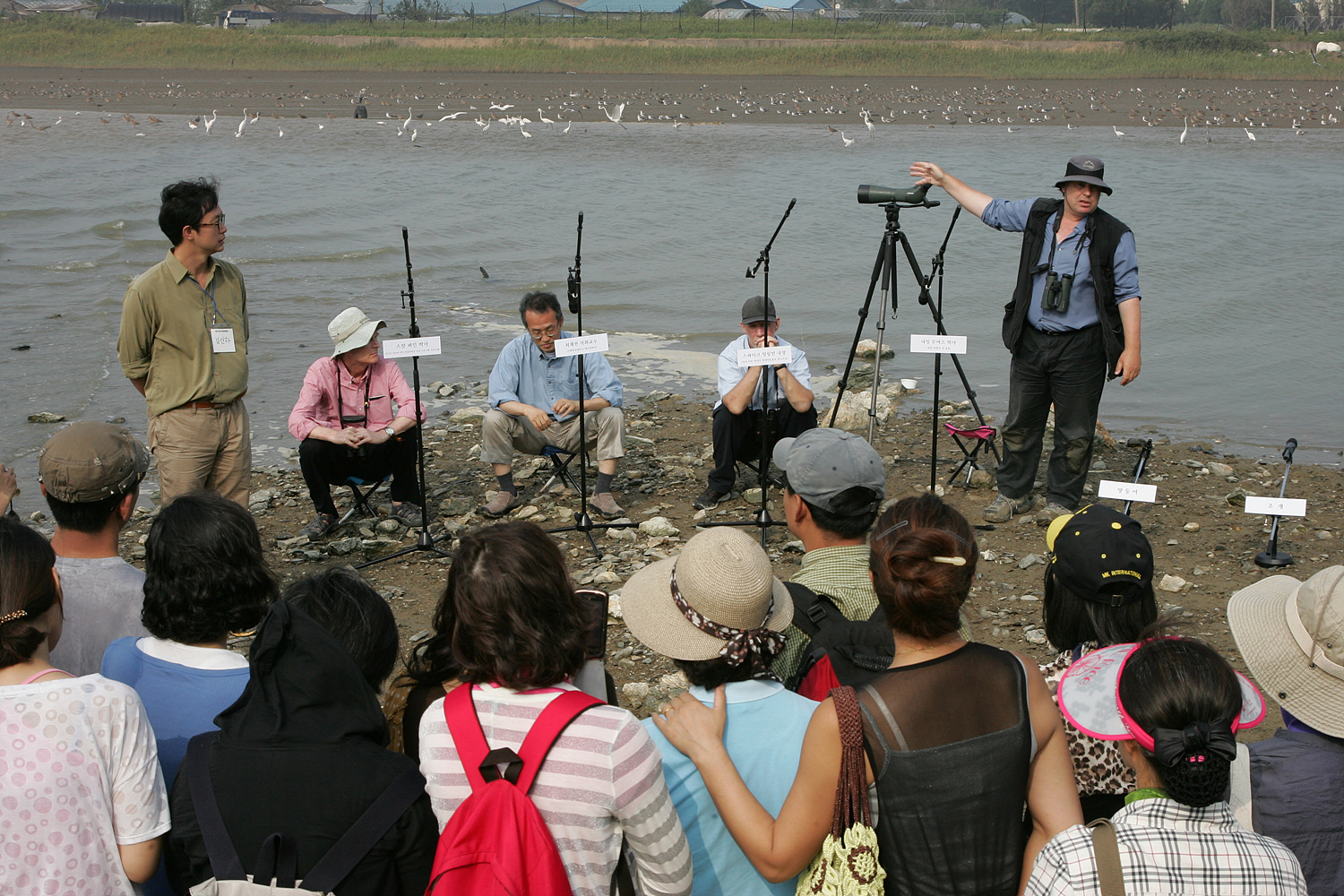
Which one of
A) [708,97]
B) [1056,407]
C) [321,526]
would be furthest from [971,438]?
[708,97]

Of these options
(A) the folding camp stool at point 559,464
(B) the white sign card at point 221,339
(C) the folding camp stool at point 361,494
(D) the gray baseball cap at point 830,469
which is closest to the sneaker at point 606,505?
(A) the folding camp stool at point 559,464

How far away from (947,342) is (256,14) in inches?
2748

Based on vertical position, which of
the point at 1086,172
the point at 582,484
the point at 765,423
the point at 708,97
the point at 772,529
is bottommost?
the point at 772,529

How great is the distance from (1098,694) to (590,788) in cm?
95

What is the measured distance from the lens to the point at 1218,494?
20.3 ft

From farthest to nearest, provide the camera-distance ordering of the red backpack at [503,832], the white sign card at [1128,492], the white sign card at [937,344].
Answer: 1. the white sign card at [937,344]
2. the white sign card at [1128,492]
3. the red backpack at [503,832]

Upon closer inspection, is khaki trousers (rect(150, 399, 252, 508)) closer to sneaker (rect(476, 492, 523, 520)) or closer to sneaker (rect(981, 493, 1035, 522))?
sneaker (rect(476, 492, 523, 520))

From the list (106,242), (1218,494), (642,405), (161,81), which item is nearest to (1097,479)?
(1218,494)

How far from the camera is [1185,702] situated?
5.53ft

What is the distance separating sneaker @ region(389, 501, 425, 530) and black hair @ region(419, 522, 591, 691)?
157 inches

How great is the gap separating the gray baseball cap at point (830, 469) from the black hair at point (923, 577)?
778 millimetres

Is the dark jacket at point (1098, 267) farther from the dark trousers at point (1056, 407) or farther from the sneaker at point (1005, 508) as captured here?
the sneaker at point (1005, 508)

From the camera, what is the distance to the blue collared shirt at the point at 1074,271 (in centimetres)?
538

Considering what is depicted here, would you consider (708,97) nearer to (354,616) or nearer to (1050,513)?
(1050,513)
